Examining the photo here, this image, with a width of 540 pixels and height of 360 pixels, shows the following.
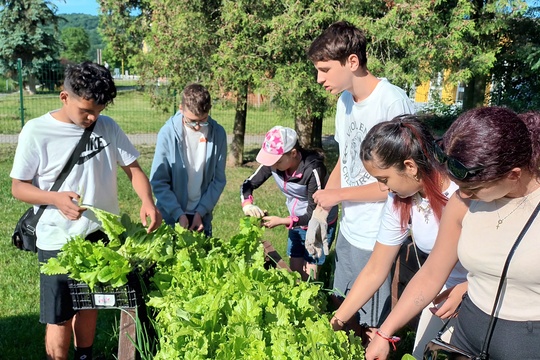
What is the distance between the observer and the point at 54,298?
2834 millimetres

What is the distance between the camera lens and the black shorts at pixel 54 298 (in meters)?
2.82

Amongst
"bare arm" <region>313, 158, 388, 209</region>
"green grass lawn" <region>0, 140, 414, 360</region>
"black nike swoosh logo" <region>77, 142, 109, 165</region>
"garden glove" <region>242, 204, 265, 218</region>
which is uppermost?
"black nike swoosh logo" <region>77, 142, 109, 165</region>

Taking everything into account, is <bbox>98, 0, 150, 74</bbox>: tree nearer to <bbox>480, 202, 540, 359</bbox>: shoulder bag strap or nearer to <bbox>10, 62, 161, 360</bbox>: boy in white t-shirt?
<bbox>10, 62, 161, 360</bbox>: boy in white t-shirt

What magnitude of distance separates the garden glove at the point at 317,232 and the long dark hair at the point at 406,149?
1027 millimetres

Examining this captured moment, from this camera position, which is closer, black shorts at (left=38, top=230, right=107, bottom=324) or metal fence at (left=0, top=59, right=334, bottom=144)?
black shorts at (left=38, top=230, right=107, bottom=324)

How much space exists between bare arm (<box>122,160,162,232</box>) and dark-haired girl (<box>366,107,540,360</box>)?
5.51 feet

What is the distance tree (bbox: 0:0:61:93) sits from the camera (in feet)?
109

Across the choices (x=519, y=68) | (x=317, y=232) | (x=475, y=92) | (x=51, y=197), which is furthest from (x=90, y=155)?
(x=519, y=68)

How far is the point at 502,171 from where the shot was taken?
1.63 metres

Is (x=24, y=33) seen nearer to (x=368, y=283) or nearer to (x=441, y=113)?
(x=441, y=113)

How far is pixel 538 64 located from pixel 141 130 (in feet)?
35.9

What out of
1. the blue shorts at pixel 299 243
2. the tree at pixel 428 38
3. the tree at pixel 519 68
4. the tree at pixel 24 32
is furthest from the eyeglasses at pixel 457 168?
the tree at pixel 24 32

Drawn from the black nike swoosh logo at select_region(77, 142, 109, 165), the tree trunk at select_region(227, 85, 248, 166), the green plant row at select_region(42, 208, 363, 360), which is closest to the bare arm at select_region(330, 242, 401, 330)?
the green plant row at select_region(42, 208, 363, 360)

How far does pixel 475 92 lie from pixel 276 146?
9451mm
